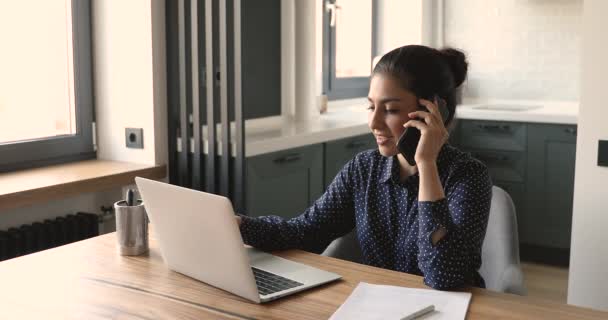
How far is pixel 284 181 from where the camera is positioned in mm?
3164

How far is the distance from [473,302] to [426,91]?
56 centimetres

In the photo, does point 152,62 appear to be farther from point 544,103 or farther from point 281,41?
point 544,103

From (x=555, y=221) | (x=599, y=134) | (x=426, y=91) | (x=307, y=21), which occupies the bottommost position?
(x=555, y=221)

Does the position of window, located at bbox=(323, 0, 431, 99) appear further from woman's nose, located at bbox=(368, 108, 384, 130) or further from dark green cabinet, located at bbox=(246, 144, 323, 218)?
woman's nose, located at bbox=(368, 108, 384, 130)

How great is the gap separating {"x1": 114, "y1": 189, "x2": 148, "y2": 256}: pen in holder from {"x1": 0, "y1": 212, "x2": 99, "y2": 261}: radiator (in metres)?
0.88

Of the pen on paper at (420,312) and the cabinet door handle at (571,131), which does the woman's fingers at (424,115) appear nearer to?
the pen on paper at (420,312)

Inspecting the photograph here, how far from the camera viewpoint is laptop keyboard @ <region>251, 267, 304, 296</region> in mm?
1449

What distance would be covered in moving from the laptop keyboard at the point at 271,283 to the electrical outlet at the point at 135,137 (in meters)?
1.51

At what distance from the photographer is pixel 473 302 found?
139 centimetres

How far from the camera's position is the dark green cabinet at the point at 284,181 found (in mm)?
2975

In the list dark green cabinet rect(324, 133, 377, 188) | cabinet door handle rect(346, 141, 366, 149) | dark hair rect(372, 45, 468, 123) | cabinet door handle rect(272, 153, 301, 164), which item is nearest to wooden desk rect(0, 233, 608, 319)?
dark hair rect(372, 45, 468, 123)

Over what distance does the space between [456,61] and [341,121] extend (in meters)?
2.08

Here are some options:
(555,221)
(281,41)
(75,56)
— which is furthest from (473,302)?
(555,221)

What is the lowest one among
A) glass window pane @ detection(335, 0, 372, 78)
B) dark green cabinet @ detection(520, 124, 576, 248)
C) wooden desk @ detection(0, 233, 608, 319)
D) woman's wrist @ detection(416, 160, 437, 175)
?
dark green cabinet @ detection(520, 124, 576, 248)
